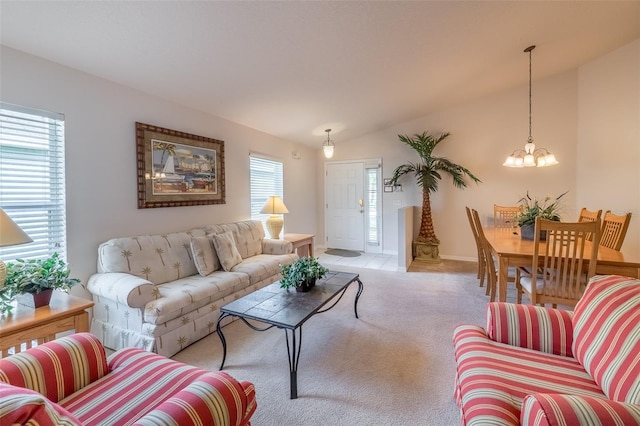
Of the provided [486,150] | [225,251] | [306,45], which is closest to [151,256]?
[225,251]

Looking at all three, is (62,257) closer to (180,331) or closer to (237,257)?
(180,331)

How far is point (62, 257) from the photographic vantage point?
2387 mm

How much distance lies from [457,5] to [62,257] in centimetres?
381

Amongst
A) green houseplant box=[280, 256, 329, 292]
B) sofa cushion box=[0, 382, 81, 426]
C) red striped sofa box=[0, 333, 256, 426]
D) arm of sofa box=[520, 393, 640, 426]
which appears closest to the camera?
sofa cushion box=[0, 382, 81, 426]

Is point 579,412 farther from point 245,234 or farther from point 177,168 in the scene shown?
point 177,168

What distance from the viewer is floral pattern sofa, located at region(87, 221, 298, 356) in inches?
85.7

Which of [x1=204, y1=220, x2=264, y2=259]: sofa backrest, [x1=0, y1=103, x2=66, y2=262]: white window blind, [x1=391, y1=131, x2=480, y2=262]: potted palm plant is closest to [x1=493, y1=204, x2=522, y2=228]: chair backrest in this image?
[x1=391, y1=131, x2=480, y2=262]: potted palm plant

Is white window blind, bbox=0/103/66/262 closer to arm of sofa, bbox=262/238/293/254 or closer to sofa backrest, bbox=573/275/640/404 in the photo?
arm of sofa, bbox=262/238/293/254

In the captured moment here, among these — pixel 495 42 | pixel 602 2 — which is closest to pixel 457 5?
pixel 495 42

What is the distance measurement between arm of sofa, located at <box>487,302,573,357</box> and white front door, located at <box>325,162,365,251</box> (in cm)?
455

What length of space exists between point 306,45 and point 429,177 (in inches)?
133

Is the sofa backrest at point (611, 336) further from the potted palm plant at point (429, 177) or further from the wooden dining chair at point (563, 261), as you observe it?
the potted palm plant at point (429, 177)

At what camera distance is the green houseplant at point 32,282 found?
1704 millimetres

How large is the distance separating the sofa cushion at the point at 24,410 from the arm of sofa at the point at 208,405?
0.28m
